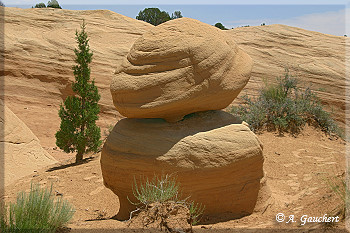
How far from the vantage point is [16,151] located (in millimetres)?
8172

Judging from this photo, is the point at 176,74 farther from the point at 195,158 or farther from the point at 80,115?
the point at 80,115

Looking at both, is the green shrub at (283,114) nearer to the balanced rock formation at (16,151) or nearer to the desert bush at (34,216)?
the balanced rock formation at (16,151)

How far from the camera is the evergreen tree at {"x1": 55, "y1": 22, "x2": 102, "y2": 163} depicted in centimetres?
836

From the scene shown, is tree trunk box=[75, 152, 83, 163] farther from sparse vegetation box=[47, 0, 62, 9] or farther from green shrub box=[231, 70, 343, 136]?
sparse vegetation box=[47, 0, 62, 9]

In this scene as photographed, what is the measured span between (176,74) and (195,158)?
106 centimetres

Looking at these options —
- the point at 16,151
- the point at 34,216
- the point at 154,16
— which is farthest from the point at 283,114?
the point at 154,16

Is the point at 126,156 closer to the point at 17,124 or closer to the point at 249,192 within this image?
the point at 249,192

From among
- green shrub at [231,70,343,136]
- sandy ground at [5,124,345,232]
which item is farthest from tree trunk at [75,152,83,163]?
green shrub at [231,70,343,136]

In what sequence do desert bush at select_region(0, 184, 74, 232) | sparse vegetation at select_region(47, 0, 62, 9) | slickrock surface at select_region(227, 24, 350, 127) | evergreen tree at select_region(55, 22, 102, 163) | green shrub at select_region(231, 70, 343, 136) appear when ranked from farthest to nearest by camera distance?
sparse vegetation at select_region(47, 0, 62, 9) → slickrock surface at select_region(227, 24, 350, 127) → green shrub at select_region(231, 70, 343, 136) → evergreen tree at select_region(55, 22, 102, 163) → desert bush at select_region(0, 184, 74, 232)

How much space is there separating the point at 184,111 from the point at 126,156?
3.07 ft

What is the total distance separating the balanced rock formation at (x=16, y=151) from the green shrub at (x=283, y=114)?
535cm

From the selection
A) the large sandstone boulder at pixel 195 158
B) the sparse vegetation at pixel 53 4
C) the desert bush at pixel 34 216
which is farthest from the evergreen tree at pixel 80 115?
the sparse vegetation at pixel 53 4

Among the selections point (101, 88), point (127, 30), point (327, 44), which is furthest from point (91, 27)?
point (327, 44)

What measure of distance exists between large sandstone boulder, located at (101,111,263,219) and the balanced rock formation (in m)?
3.58
